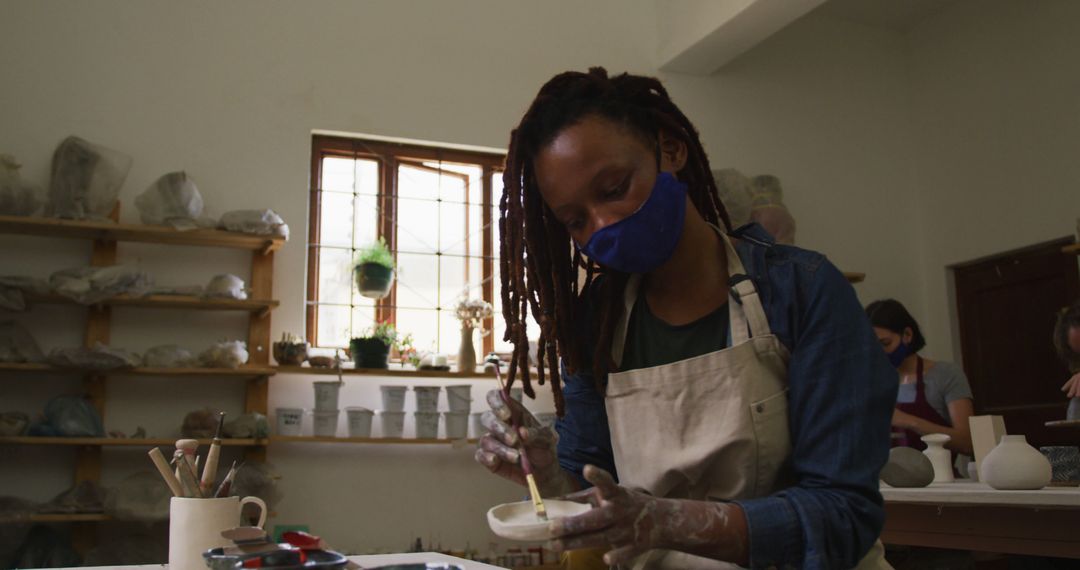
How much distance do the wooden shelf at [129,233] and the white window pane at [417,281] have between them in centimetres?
75

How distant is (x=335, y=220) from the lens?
4863mm

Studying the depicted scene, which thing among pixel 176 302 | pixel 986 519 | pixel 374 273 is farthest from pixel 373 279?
pixel 986 519

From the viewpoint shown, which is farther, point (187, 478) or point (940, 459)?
point (940, 459)

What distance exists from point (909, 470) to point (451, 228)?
9.71 ft

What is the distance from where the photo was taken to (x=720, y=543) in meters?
1.12

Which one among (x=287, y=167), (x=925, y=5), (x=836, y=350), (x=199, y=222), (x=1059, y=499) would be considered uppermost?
(x=925, y=5)

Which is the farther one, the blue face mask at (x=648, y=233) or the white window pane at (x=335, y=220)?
the white window pane at (x=335, y=220)

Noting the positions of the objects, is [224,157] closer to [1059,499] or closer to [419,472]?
[419,472]

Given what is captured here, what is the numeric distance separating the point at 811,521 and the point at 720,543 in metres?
0.12

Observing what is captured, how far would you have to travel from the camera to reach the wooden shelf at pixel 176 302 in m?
4.02

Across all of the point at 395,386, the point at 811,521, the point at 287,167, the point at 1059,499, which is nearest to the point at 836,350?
the point at 811,521

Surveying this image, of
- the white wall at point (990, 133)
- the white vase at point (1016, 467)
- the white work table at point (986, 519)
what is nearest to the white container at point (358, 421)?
the white work table at point (986, 519)

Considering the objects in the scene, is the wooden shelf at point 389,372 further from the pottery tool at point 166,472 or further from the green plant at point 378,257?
the pottery tool at point 166,472

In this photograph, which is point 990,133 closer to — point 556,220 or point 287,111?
point 287,111
